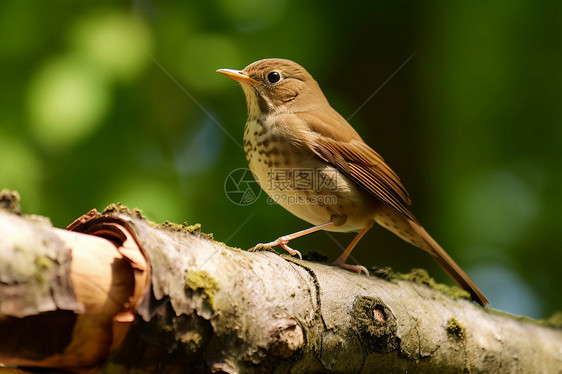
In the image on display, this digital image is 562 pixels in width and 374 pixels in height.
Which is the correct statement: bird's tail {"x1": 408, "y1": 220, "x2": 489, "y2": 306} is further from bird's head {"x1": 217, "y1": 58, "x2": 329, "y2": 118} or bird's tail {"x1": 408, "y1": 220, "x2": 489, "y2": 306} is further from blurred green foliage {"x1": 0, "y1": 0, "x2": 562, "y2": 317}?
bird's head {"x1": 217, "y1": 58, "x2": 329, "y2": 118}

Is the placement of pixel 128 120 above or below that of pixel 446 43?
below

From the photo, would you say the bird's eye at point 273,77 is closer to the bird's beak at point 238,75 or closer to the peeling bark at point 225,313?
the bird's beak at point 238,75

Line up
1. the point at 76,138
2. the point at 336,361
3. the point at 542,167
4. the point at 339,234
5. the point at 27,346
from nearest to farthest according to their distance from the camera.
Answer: the point at 27,346 < the point at 336,361 < the point at 76,138 < the point at 542,167 < the point at 339,234

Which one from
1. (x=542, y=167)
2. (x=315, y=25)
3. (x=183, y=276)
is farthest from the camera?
(x=542, y=167)

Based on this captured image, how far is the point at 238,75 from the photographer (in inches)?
137

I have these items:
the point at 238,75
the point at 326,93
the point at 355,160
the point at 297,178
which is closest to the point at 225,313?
the point at 297,178

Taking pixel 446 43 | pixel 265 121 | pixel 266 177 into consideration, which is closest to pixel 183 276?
pixel 266 177

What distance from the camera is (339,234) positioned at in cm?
466

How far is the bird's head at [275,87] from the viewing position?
143 inches

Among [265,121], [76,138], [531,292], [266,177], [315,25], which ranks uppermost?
[315,25]

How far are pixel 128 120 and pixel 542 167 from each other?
3202mm

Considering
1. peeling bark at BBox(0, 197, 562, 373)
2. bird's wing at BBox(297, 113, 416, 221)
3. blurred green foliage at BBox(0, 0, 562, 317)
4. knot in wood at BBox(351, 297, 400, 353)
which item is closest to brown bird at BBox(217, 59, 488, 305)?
bird's wing at BBox(297, 113, 416, 221)

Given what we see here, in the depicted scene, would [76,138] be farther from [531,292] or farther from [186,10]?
[531,292]

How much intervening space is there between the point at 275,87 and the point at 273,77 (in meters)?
0.07
